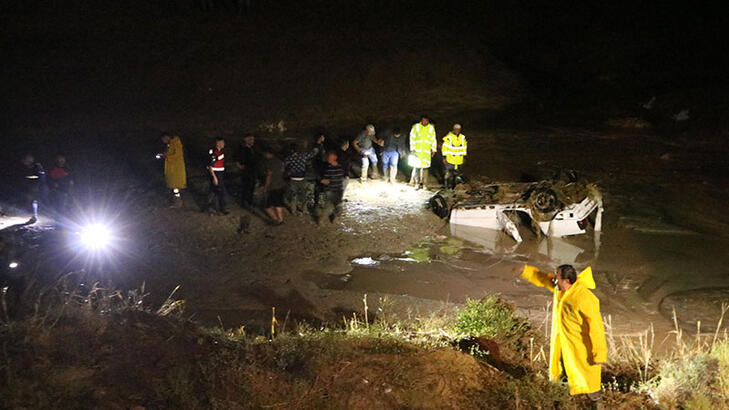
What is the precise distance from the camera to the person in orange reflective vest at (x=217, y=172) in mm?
12266

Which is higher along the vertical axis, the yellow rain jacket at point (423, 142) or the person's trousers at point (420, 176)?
the yellow rain jacket at point (423, 142)

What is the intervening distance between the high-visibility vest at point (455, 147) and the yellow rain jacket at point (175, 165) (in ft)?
20.0

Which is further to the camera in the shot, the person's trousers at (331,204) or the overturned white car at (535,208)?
the person's trousers at (331,204)

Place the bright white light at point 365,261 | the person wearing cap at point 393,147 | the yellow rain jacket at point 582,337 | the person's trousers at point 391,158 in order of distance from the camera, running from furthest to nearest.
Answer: the person's trousers at point 391,158, the person wearing cap at point 393,147, the bright white light at point 365,261, the yellow rain jacket at point 582,337

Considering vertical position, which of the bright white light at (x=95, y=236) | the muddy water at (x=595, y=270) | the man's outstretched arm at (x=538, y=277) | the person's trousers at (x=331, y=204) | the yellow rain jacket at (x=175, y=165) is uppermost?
the yellow rain jacket at (x=175, y=165)

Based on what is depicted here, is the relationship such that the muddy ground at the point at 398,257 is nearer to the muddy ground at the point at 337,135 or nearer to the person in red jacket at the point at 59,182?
the muddy ground at the point at 337,135

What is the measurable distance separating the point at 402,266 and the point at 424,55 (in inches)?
986

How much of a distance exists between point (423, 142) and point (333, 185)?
3.03 metres

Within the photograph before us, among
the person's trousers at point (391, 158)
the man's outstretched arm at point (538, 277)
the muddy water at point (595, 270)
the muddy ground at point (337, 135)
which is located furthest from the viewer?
the person's trousers at point (391, 158)

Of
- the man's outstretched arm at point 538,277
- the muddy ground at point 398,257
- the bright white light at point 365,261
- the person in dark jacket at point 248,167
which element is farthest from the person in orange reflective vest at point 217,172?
the man's outstretched arm at point 538,277

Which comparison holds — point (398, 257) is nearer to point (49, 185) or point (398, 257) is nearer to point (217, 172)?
point (217, 172)

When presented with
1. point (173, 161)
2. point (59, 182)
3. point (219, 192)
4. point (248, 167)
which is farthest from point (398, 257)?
point (59, 182)

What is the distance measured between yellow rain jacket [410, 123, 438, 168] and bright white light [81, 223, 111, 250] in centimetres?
708

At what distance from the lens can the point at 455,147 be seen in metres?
14.5
